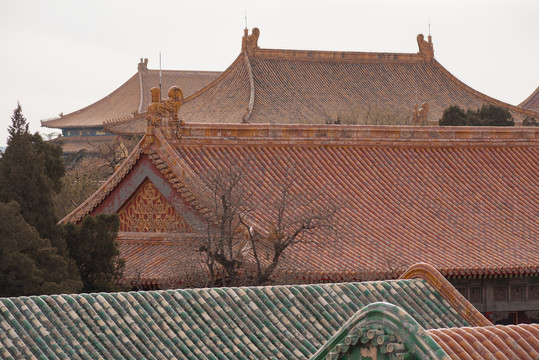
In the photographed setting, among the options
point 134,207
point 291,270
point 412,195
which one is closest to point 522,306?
point 412,195

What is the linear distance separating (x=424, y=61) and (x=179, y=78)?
2443 centimetres

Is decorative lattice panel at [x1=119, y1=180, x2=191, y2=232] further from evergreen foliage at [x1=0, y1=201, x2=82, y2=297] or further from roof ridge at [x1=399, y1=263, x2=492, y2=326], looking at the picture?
roof ridge at [x1=399, y1=263, x2=492, y2=326]

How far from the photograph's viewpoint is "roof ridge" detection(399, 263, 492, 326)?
14.4m

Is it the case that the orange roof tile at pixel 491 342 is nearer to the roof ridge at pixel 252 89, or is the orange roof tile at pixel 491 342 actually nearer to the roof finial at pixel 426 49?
the roof ridge at pixel 252 89

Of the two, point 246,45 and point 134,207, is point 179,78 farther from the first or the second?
point 134,207

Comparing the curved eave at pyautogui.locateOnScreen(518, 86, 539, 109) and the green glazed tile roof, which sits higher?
the curved eave at pyautogui.locateOnScreen(518, 86, 539, 109)

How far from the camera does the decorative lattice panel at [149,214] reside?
21562 millimetres

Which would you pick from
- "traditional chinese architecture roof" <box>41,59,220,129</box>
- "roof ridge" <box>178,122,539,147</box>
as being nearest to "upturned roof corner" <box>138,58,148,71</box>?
"traditional chinese architecture roof" <box>41,59,220,129</box>

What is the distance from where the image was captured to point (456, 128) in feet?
82.9

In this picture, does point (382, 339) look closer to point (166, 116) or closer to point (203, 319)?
point (203, 319)

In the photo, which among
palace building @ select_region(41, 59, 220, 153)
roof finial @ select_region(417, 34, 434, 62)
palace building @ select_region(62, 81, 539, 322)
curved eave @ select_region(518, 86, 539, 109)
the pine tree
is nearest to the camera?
the pine tree

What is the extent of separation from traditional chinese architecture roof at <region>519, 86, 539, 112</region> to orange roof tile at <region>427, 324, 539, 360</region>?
155 feet

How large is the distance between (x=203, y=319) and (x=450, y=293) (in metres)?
3.38

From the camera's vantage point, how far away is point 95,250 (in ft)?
61.8
